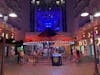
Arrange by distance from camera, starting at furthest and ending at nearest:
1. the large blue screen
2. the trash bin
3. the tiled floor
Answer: the large blue screen → the trash bin → the tiled floor

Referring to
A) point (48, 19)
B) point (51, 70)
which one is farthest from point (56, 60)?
point (48, 19)

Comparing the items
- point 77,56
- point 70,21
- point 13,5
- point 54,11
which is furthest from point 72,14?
point 77,56

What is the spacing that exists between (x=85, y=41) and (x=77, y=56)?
279 inches

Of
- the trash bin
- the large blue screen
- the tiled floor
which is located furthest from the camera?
the large blue screen

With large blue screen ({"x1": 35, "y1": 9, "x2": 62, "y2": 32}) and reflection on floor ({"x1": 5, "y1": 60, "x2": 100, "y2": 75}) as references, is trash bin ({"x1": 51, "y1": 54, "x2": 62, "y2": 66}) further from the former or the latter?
large blue screen ({"x1": 35, "y1": 9, "x2": 62, "y2": 32})

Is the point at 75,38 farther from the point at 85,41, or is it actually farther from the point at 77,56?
the point at 77,56

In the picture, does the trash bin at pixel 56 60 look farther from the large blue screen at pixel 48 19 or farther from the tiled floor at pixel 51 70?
the large blue screen at pixel 48 19

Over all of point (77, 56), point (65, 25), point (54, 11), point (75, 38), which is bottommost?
point (77, 56)

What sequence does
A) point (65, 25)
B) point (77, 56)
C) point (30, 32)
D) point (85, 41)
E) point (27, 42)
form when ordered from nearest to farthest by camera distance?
point (77, 56) < point (85, 41) < point (27, 42) < point (30, 32) < point (65, 25)

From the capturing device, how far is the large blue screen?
139 ft

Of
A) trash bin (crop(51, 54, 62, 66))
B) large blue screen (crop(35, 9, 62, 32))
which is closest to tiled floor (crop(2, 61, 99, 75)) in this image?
trash bin (crop(51, 54, 62, 66))

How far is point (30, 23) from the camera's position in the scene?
41562 millimetres

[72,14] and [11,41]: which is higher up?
[72,14]

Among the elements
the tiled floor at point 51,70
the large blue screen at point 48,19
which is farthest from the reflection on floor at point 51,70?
the large blue screen at point 48,19
